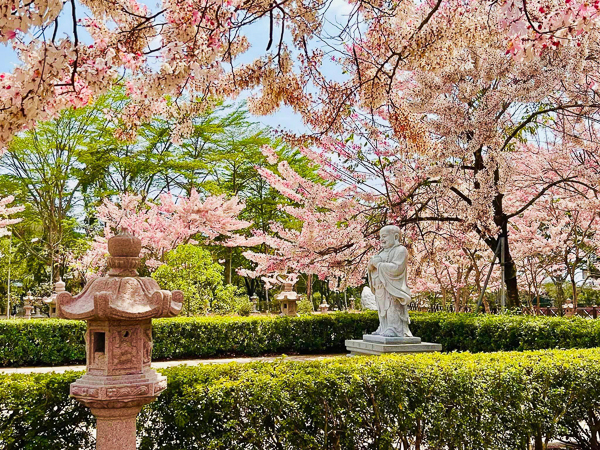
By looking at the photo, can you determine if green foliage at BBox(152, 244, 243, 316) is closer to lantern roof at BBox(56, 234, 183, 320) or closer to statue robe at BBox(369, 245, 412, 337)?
statue robe at BBox(369, 245, 412, 337)

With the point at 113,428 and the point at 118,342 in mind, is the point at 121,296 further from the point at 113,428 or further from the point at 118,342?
the point at 113,428

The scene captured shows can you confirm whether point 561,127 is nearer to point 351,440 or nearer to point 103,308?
point 351,440

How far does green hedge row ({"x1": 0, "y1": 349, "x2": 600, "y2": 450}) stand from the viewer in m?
4.16

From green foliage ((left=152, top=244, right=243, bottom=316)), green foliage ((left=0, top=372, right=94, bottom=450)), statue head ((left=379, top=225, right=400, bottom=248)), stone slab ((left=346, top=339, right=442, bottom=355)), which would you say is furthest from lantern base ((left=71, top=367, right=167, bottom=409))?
green foliage ((left=152, top=244, right=243, bottom=316))

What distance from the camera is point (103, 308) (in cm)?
348

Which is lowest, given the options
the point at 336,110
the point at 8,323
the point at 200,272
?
the point at 8,323

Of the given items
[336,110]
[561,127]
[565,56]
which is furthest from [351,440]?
[561,127]

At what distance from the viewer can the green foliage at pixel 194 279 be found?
13938 millimetres

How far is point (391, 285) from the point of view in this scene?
27.3ft

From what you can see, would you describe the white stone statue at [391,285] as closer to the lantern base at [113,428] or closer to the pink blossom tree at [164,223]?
the lantern base at [113,428]

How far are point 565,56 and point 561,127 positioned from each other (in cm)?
214

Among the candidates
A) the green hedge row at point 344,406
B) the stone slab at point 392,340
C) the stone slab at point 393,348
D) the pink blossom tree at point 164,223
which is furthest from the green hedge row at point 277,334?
the pink blossom tree at point 164,223

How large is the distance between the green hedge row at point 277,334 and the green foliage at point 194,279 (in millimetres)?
1614

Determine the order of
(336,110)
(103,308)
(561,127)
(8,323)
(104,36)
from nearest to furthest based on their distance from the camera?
(103,308) < (104,36) < (336,110) < (561,127) < (8,323)
